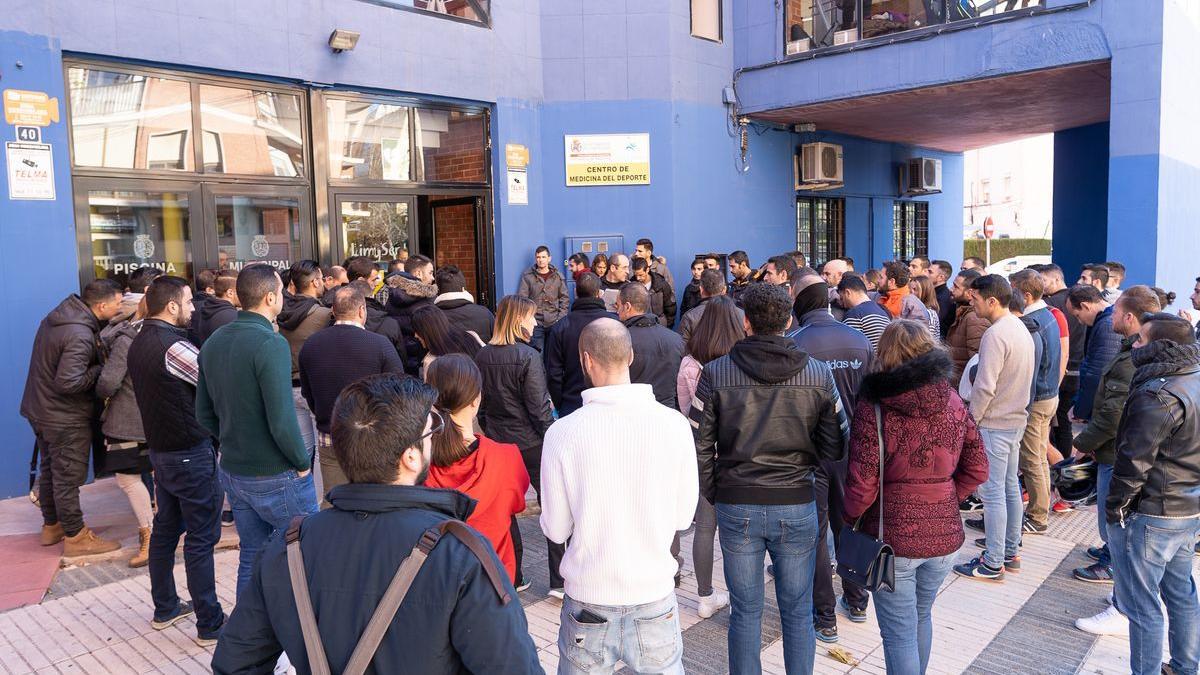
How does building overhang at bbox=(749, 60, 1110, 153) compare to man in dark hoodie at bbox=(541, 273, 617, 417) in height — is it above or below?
above

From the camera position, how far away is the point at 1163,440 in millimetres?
3568

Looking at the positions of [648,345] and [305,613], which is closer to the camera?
[305,613]

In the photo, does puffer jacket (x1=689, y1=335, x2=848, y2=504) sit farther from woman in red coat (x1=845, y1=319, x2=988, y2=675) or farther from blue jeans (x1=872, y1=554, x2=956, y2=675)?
blue jeans (x1=872, y1=554, x2=956, y2=675)

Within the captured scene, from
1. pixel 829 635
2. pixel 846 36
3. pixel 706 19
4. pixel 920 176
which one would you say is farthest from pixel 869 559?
pixel 920 176

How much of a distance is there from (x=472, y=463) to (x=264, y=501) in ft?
4.99

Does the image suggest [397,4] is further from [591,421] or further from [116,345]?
[591,421]

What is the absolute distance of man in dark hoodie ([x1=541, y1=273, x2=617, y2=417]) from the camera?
5523 millimetres

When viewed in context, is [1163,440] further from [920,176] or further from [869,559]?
[920,176]

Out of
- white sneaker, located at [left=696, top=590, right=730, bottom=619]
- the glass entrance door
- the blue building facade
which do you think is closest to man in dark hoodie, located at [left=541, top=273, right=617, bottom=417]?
white sneaker, located at [left=696, top=590, right=730, bottom=619]

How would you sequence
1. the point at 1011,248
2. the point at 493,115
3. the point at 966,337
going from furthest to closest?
the point at 1011,248 < the point at 493,115 < the point at 966,337

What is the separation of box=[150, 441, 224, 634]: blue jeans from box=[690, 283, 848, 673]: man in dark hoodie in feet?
8.91

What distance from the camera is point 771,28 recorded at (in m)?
11.9

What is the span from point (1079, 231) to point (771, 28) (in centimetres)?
802

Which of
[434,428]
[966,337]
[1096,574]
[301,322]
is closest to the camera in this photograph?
[434,428]
